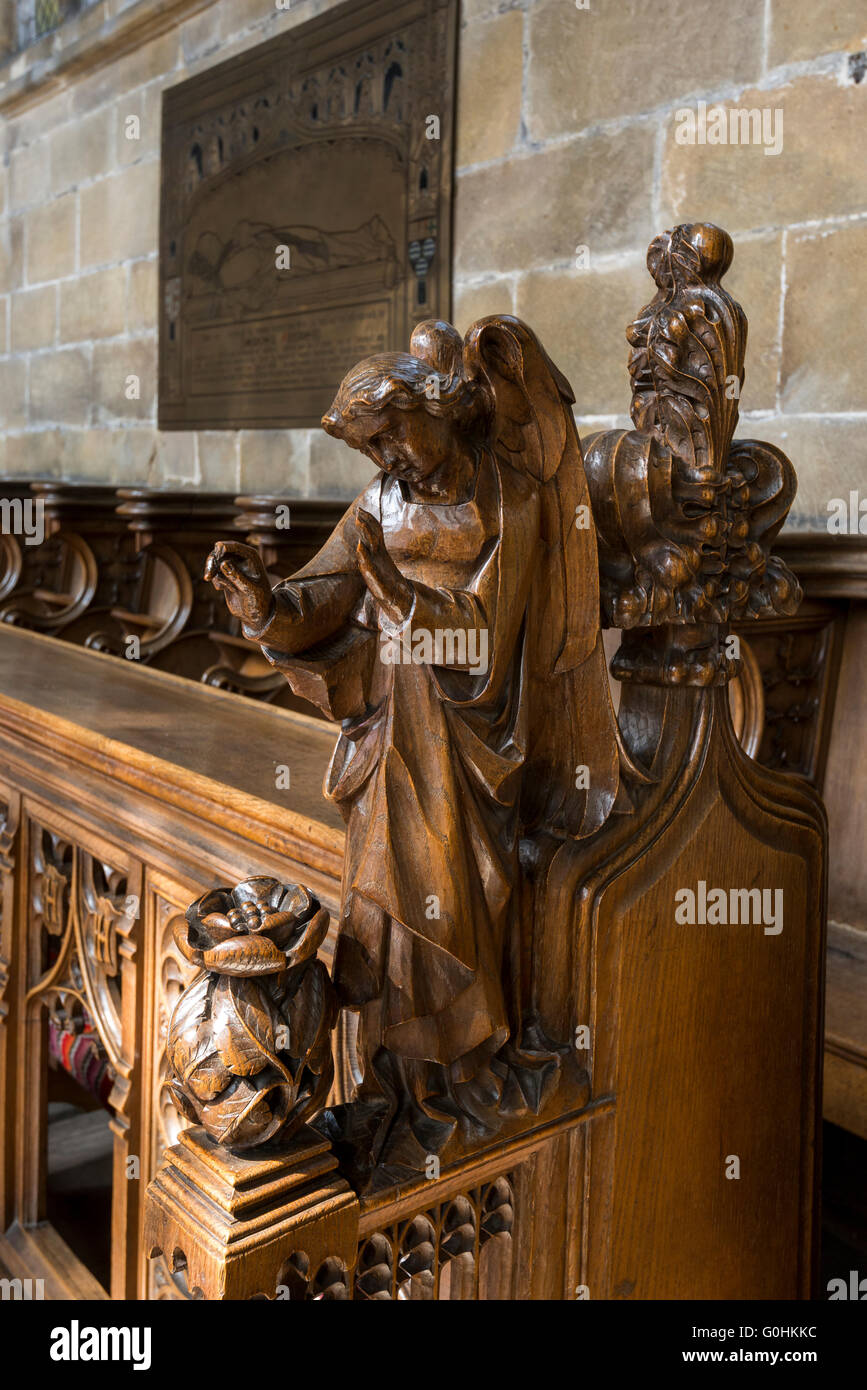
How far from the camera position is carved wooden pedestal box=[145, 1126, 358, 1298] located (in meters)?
0.75

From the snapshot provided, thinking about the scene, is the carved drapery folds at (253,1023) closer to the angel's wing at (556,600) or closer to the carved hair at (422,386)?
the angel's wing at (556,600)

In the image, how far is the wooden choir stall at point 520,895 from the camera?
0.80m

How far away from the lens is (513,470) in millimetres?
845

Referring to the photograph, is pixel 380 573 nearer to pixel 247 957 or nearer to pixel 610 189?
pixel 247 957

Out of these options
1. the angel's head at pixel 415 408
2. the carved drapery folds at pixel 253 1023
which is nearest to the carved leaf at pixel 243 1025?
the carved drapery folds at pixel 253 1023

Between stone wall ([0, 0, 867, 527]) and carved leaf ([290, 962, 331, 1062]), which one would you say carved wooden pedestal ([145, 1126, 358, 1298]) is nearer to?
carved leaf ([290, 962, 331, 1062])

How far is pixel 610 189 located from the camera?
3.18 m

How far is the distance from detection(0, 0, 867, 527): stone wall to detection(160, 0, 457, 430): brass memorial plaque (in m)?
0.12

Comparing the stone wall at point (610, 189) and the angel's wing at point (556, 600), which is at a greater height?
the stone wall at point (610, 189)

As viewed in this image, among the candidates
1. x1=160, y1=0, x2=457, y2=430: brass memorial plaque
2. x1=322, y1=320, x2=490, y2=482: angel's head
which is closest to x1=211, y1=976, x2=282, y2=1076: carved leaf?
x1=322, y1=320, x2=490, y2=482: angel's head

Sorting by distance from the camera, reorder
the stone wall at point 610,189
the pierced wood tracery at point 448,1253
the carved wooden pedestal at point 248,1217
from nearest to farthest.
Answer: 1. the carved wooden pedestal at point 248,1217
2. the pierced wood tracery at point 448,1253
3. the stone wall at point 610,189

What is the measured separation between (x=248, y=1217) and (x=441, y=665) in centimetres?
38

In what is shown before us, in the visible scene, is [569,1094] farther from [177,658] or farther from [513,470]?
[177,658]
